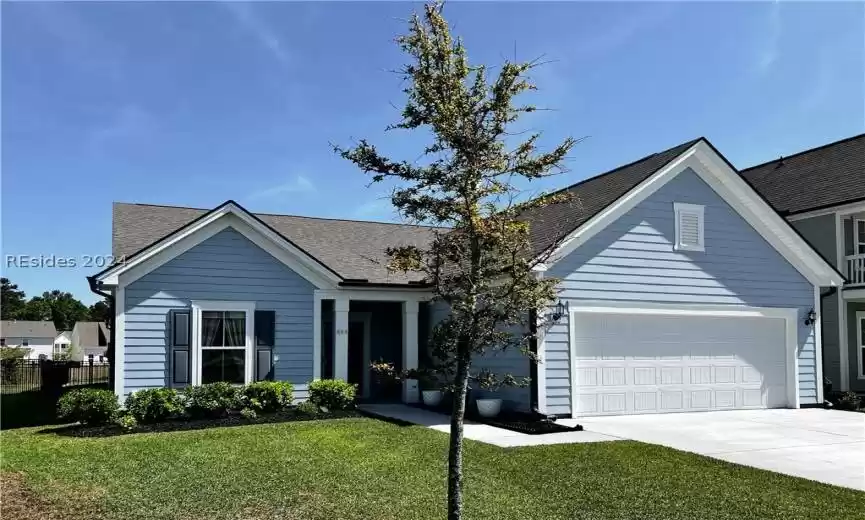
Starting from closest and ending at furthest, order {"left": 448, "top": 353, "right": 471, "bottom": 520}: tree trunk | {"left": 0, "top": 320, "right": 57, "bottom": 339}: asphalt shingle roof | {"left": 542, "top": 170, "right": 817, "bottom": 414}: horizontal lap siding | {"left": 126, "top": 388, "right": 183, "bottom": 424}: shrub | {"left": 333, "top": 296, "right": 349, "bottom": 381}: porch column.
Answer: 1. {"left": 448, "top": 353, "right": 471, "bottom": 520}: tree trunk
2. {"left": 126, "top": 388, "right": 183, "bottom": 424}: shrub
3. {"left": 542, "top": 170, "right": 817, "bottom": 414}: horizontal lap siding
4. {"left": 333, "top": 296, "right": 349, "bottom": 381}: porch column
5. {"left": 0, "top": 320, "right": 57, "bottom": 339}: asphalt shingle roof

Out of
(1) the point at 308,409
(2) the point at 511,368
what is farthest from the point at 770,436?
(1) the point at 308,409

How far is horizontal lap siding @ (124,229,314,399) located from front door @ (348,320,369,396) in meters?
3.25

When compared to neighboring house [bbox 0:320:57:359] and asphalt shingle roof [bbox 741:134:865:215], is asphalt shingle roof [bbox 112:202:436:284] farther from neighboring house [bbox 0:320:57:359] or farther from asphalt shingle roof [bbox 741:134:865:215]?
neighboring house [bbox 0:320:57:359]

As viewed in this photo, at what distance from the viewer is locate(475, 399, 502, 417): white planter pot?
1327 centimetres

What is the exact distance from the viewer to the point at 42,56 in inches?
473

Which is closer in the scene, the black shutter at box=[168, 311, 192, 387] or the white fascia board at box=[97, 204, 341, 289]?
the white fascia board at box=[97, 204, 341, 289]

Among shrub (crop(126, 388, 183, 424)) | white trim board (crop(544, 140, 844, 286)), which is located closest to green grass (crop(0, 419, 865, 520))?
shrub (crop(126, 388, 183, 424))

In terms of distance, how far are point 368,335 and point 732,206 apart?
8.84m

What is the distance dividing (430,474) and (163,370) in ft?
22.5

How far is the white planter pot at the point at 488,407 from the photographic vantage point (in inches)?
522

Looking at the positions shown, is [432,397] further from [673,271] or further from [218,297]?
[673,271]

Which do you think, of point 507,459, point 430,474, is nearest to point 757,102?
point 507,459

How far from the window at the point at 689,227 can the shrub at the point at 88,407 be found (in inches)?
440

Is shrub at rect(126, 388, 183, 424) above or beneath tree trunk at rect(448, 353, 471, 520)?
beneath
